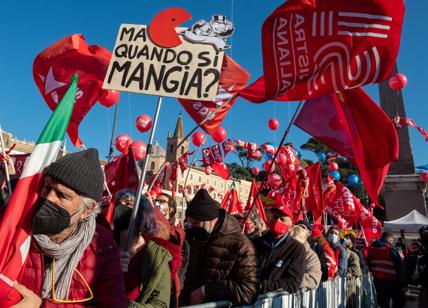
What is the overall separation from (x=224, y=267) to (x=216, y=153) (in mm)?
11348

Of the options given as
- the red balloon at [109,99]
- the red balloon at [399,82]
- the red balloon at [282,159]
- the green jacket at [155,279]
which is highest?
the red balloon at [399,82]

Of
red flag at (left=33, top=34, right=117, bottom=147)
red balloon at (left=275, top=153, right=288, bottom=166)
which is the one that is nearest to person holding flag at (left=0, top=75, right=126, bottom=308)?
red flag at (left=33, top=34, right=117, bottom=147)

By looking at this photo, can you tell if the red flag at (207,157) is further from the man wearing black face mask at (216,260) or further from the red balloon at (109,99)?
the man wearing black face mask at (216,260)

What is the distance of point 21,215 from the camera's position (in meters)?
1.66


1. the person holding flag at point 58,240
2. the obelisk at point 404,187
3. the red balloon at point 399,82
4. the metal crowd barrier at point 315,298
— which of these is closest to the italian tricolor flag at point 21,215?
the person holding flag at point 58,240

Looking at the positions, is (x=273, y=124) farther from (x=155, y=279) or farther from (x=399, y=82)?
(x=155, y=279)

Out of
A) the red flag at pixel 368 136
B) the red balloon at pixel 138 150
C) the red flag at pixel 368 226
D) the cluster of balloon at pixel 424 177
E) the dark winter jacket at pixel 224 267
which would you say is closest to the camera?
the dark winter jacket at pixel 224 267

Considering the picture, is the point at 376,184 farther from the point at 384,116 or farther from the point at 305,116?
the point at 305,116

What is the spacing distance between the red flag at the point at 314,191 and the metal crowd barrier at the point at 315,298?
1866 mm

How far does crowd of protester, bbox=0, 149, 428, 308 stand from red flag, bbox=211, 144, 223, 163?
30.1 ft

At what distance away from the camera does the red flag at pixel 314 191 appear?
9086 millimetres

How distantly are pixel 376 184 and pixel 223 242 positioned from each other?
2.41 m

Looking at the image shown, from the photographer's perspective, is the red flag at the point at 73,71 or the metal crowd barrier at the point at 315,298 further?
the red flag at the point at 73,71

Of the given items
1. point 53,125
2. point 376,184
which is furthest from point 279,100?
point 53,125
